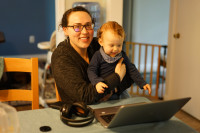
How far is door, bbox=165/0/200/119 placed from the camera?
282 cm

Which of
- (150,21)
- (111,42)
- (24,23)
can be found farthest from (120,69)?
(24,23)

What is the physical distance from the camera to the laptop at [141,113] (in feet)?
3.02

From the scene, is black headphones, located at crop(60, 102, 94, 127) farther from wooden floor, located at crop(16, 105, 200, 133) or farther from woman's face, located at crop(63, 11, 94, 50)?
wooden floor, located at crop(16, 105, 200, 133)

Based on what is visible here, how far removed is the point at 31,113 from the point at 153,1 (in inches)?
156

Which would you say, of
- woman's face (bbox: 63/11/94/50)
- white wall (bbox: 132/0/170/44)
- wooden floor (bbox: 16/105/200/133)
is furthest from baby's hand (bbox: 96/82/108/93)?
white wall (bbox: 132/0/170/44)

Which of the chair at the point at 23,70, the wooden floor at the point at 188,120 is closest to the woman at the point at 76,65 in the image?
the chair at the point at 23,70

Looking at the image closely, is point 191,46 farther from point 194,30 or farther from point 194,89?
point 194,89

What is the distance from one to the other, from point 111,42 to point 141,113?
1.56ft

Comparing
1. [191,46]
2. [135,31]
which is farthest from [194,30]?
[135,31]

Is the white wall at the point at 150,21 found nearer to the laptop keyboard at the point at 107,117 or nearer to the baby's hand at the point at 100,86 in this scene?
the baby's hand at the point at 100,86

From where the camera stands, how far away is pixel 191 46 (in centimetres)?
289

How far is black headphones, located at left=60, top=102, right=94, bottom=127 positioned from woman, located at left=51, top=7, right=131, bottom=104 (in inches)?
5.9

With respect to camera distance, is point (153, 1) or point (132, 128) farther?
point (153, 1)

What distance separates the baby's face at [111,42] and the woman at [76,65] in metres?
0.08
